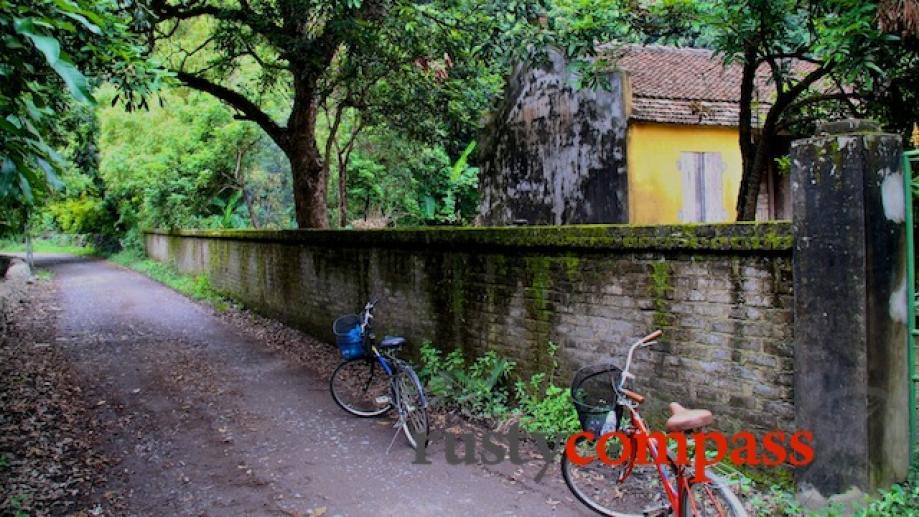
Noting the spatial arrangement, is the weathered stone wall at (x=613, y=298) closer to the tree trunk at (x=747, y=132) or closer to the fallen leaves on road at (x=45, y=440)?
the tree trunk at (x=747, y=132)

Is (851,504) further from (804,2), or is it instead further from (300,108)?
(300,108)

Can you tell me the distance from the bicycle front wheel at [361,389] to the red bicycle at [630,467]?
2180mm

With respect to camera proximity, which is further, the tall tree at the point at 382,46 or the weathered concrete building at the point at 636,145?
the weathered concrete building at the point at 636,145

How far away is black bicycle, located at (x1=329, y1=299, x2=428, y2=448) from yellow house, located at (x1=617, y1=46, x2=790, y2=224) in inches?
216

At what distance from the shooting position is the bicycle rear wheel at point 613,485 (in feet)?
14.0

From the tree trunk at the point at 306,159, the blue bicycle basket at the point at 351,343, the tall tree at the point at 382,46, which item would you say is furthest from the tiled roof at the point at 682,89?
the blue bicycle basket at the point at 351,343

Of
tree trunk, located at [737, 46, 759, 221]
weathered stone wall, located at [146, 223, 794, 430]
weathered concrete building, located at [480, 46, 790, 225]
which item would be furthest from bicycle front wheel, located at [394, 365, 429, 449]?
weathered concrete building, located at [480, 46, 790, 225]

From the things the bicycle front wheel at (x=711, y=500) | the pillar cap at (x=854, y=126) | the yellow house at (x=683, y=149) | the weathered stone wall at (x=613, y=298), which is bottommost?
the bicycle front wheel at (x=711, y=500)

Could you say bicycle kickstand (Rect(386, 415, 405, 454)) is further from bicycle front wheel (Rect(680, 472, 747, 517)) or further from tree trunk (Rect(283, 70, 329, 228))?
tree trunk (Rect(283, 70, 329, 228))

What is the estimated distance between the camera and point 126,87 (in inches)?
208

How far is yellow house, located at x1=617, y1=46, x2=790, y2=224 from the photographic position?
1080 cm

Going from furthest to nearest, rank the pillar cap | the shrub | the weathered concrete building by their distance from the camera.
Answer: the weathered concrete building
the shrub
the pillar cap

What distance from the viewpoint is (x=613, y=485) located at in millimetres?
4621

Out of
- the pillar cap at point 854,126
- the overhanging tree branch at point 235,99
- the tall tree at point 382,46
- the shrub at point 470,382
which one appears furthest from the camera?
the overhanging tree branch at point 235,99
